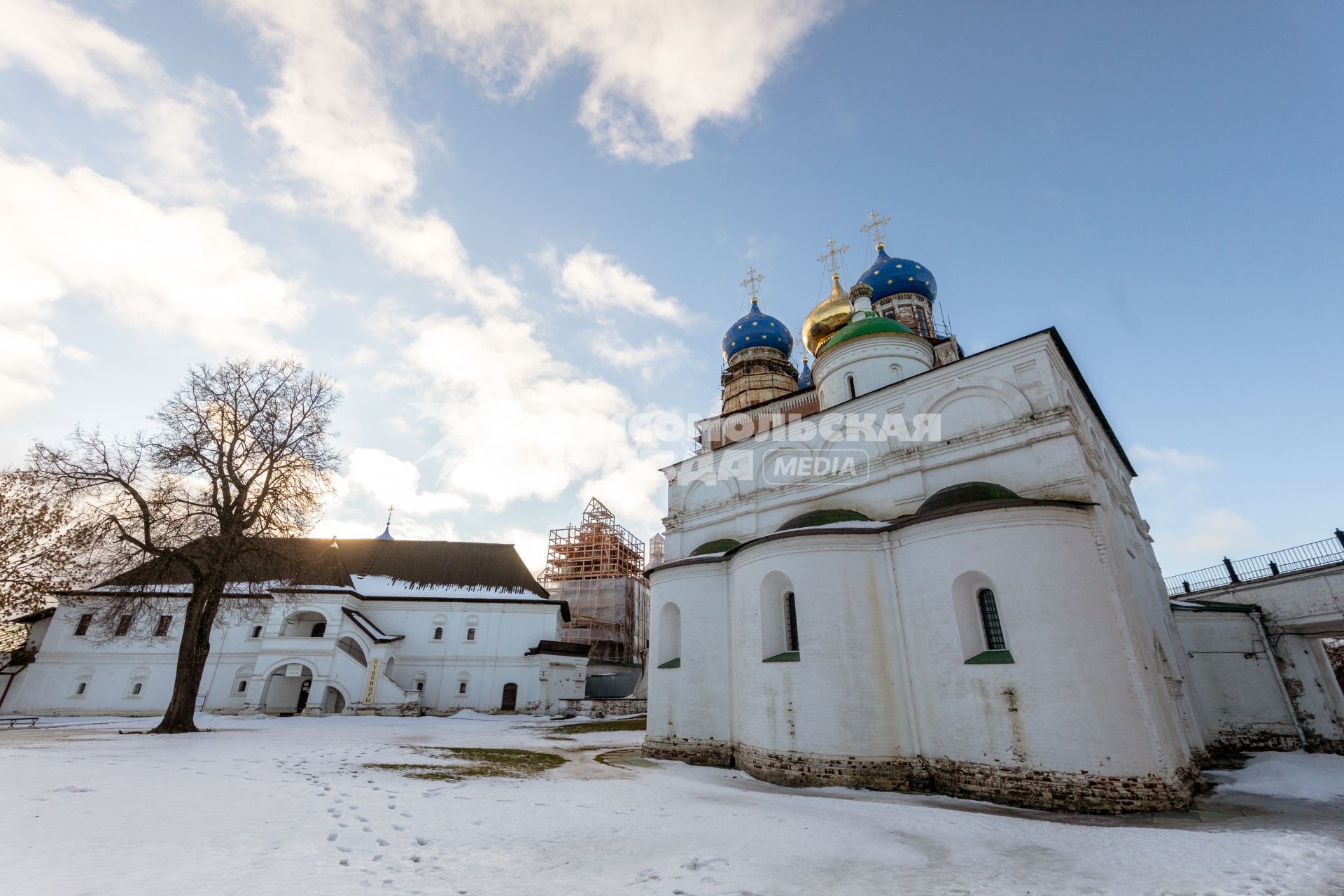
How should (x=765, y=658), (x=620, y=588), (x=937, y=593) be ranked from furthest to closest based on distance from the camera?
(x=620, y=588), (x=765, y=658), (x=937, y=593)

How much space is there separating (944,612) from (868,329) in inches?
380

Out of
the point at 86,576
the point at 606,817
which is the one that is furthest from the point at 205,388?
the point at 606,817

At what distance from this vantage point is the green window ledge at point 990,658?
9.52 meters

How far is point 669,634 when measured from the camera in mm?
15078

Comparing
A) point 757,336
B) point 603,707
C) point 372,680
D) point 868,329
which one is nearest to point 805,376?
point 757,336

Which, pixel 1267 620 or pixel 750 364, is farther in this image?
pixel 750 364

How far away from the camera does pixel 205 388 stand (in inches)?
615

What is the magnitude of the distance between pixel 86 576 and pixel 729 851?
17833 mm

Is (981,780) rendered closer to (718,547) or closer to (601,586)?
(718,547)

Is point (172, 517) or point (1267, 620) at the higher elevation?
point (172, 517)

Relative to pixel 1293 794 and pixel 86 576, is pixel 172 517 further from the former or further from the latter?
pixel 1293 794

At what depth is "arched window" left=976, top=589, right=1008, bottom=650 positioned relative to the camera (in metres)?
10.2

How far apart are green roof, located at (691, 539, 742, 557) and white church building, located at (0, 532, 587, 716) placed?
15.7 m

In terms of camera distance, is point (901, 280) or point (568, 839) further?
point (901, 280)
